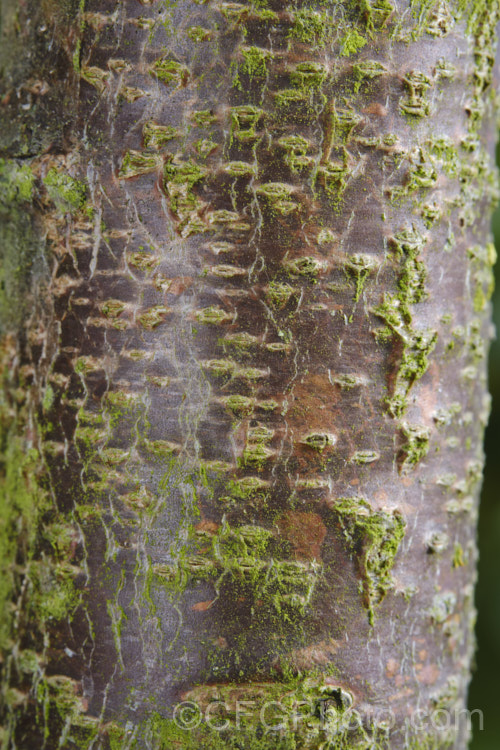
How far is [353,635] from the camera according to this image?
2.24 feet

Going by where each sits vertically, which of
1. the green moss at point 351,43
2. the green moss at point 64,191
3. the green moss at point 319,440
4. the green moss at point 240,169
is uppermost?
the green moss at point 351,43

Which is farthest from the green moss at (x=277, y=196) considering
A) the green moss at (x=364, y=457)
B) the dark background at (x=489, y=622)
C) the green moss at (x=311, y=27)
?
the dark background at (x=489, y=622)

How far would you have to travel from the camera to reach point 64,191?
70cm

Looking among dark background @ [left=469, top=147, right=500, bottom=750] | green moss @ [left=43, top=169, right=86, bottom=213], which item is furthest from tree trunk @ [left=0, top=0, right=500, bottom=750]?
dark background @ [left=469, top=147, right=500, bottom=750]

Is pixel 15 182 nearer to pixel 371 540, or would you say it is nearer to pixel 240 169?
pixel 240 169

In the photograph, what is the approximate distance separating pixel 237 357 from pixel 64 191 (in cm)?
23

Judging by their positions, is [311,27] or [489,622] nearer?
[311,27]

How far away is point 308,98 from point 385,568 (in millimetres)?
436

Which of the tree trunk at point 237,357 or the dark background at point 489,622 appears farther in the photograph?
the dark background at point 489,622

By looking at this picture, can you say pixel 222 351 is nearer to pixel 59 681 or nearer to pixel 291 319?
pixel 291 319

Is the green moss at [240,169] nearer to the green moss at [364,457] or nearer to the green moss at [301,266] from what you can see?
the green moss at [301,266]

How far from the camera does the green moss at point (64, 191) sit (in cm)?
69

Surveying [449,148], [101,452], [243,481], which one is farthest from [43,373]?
[449,148]

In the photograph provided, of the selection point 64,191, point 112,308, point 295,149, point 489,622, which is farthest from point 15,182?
point 489,622
